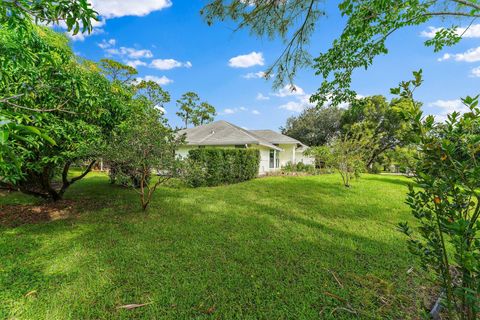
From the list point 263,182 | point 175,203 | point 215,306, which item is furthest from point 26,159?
point 263,182

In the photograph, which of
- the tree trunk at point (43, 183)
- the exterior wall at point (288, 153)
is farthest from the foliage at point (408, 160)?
the exterior wall at point (288, 153)

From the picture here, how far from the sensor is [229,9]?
4703 millimetres

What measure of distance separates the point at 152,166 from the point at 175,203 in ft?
7.84

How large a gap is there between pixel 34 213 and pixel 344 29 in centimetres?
973

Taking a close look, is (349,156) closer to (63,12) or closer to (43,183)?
(63,12)

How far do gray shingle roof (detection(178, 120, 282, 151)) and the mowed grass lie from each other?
37.9 feet

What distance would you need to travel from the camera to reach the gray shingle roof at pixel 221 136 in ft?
59.0

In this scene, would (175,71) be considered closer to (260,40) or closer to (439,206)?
(260,40)

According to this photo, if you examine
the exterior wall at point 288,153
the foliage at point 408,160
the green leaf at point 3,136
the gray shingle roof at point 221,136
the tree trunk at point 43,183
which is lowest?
the tree trunk at point 43,183

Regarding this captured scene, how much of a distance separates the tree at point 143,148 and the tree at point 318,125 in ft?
99.8

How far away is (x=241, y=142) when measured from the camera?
17.6 m

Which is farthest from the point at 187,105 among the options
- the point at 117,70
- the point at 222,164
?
the point at 222,164

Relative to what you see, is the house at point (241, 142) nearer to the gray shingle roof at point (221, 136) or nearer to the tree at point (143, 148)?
the gray shingle roof at point (221, 136)

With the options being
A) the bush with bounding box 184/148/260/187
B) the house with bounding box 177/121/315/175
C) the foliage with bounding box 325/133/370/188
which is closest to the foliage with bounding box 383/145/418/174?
the foliage with bounding box 325/133/370/188
